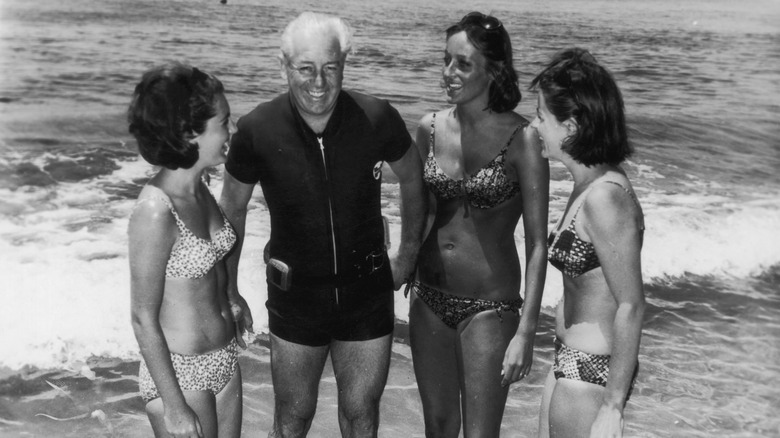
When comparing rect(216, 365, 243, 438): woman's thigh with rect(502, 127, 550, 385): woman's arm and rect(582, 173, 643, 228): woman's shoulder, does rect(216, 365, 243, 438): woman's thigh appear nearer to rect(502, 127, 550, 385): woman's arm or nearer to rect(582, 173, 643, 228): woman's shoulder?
rect(502, 127, 550, 385): woman's arm

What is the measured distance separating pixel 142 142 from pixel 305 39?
0.75 metres

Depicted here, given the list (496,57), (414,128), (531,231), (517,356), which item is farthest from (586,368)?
(414,128)

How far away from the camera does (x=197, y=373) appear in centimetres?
300

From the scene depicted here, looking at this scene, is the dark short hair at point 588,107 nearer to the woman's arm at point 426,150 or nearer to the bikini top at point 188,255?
the woman's arm at point 426,150

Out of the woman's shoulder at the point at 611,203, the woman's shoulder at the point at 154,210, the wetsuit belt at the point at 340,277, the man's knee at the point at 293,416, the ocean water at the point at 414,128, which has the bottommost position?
the ocean water at the point at 414,128

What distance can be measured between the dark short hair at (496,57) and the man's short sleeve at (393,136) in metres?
0.44

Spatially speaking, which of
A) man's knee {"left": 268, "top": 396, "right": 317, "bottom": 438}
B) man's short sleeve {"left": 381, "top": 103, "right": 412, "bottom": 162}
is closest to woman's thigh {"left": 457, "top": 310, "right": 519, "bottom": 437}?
man's knee {"left": 268, "top": 396, "right": 317, "bottom": 438}

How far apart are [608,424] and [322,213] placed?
53.7 inches

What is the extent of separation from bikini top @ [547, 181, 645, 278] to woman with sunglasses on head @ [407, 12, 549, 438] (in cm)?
52

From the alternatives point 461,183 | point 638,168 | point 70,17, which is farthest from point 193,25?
point 461,183

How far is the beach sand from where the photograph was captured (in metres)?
5.02

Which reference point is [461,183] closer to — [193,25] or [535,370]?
[535,370]

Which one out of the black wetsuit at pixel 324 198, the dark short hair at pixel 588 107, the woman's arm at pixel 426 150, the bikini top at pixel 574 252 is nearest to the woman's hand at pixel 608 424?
the bikini top at pixel 574 252

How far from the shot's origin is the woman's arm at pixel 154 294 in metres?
2.78
